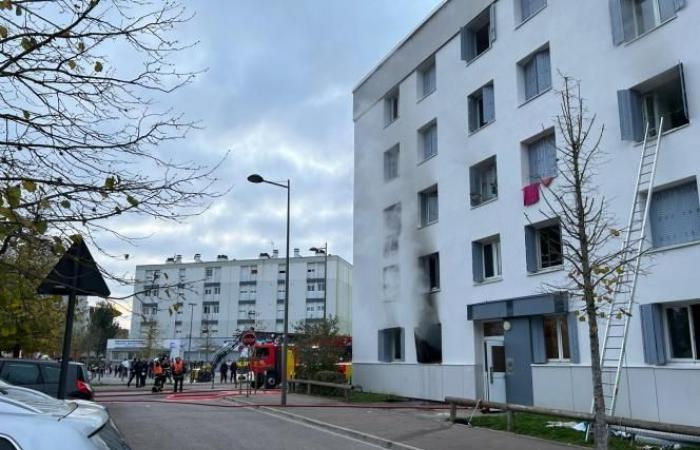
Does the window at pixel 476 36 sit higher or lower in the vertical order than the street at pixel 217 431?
higher

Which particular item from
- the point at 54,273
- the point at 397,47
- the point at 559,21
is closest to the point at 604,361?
the point at 559,21

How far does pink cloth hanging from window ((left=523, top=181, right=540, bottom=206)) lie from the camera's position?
18.4m

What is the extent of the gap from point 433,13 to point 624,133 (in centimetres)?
1188

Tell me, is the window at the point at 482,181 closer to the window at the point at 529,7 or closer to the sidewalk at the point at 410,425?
the window at the point at 529,7

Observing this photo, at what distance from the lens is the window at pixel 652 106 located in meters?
14.7

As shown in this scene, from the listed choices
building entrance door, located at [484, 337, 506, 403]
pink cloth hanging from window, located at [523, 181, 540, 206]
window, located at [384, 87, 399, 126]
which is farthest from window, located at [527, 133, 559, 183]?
window, located at [384, 87, 399, 126]

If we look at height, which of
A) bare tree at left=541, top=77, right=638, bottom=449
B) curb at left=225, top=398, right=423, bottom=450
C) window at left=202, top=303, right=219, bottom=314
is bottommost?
curb at left=225, top=398, right=423, bottom=450

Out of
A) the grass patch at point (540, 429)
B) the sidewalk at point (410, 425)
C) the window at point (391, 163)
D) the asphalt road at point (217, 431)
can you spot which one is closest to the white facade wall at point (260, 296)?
the window at point (391, 163)

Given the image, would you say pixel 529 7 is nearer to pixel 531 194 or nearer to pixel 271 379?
pixel 531 194

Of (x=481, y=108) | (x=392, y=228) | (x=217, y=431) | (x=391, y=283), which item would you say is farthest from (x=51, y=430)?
(x=392, y=228)

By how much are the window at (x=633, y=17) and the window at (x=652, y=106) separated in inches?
54.4

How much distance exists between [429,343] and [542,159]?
8467 mm

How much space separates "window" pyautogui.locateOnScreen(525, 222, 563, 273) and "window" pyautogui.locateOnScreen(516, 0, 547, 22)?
6.84 metres

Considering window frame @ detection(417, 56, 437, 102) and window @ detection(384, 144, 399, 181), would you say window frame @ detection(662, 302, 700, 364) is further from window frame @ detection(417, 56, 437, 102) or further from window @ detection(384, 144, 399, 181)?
window @ detection(384, 144, 399, 181)
